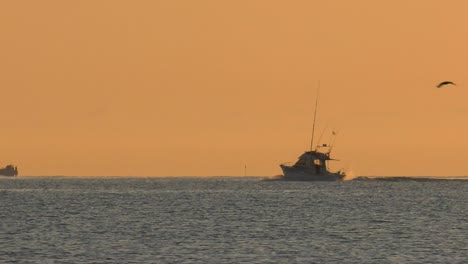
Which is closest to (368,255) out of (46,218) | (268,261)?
(268,261)

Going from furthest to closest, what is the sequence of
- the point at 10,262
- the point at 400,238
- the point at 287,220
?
the point at 287,220, the point at 400,238, the point at 10,262

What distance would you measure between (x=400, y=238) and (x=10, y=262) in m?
40.1

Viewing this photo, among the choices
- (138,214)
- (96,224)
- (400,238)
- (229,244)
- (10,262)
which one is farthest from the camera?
(138,214)

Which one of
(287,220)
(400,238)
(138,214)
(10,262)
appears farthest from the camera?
(138,214)

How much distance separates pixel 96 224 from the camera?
15062 centimetres

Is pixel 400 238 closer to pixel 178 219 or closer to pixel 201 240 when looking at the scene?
pixel 201 240

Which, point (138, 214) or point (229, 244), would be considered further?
point (138, 214)

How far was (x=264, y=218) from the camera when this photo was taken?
165m

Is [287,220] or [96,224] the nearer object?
[96,224]

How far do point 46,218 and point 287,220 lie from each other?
94.5 ft

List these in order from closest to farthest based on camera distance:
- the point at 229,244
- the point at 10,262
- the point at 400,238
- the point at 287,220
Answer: the point at 10,262 < the point at 229,244 < the point at 400,238 < the point at 287,220

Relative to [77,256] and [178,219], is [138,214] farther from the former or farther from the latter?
[77,256]

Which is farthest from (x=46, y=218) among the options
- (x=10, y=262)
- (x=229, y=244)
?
(x=10, y=262)

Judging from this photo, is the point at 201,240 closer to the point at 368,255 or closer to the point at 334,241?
the point at 334,241
